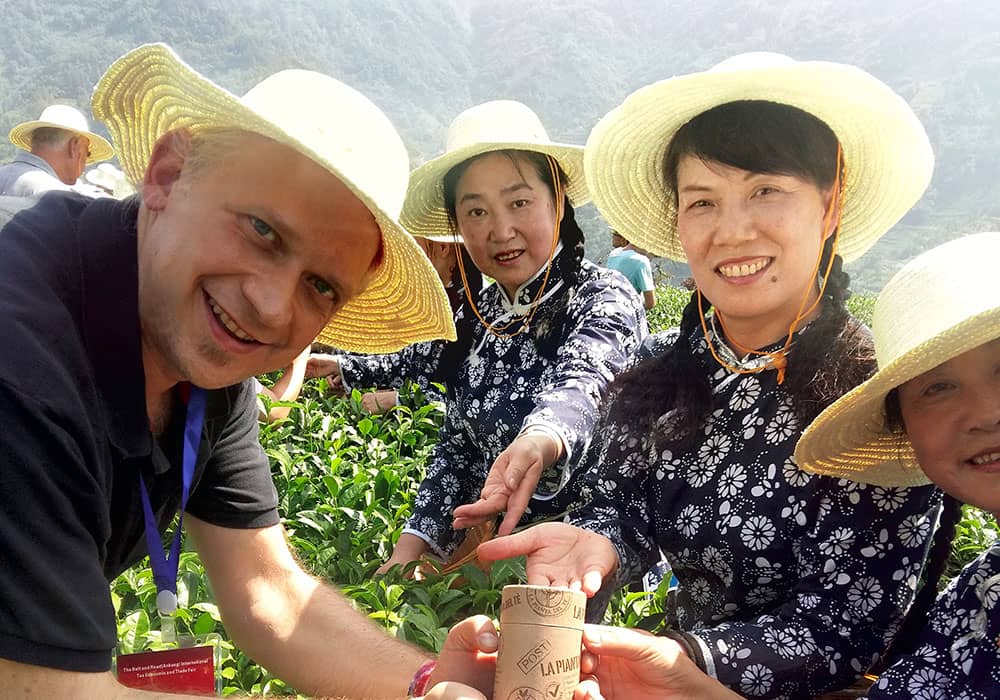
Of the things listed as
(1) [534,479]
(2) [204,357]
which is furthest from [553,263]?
(2) [204,357]

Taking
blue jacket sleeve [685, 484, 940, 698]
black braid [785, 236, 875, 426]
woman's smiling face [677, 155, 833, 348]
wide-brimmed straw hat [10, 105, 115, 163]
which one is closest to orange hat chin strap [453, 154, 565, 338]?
woman's smiling face [677, 155, 833, 348]

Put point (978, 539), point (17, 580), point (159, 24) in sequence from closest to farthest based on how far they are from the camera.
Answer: point (17, 580), point (978, 539), point (159, 24)

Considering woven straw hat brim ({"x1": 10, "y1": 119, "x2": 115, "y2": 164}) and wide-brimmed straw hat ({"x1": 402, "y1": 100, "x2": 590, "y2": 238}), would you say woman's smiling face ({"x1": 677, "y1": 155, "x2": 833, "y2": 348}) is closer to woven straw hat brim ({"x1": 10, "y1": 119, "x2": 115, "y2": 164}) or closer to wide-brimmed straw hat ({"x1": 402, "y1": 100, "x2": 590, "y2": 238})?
wide-brimmed straw hat ({"x1": 402, "y1": 100, "x2": 590, "y2": 238})

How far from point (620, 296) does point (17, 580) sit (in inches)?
92.5

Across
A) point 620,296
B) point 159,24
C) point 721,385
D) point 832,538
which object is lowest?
point 832,538

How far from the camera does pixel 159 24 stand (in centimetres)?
7800

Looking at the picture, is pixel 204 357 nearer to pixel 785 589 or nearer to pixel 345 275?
pixel 345 275

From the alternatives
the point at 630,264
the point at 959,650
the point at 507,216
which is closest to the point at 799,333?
the point at 959,650

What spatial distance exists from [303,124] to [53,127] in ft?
24.5

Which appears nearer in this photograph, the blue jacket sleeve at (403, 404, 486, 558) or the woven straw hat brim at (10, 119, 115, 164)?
the blue jacket sleeve at (403, 404, 486, 558)

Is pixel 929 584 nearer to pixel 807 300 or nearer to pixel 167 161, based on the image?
pixel 807 300

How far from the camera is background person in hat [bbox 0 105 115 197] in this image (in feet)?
24.3

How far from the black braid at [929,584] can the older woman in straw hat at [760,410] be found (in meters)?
0.09

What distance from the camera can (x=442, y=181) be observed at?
3.51m
